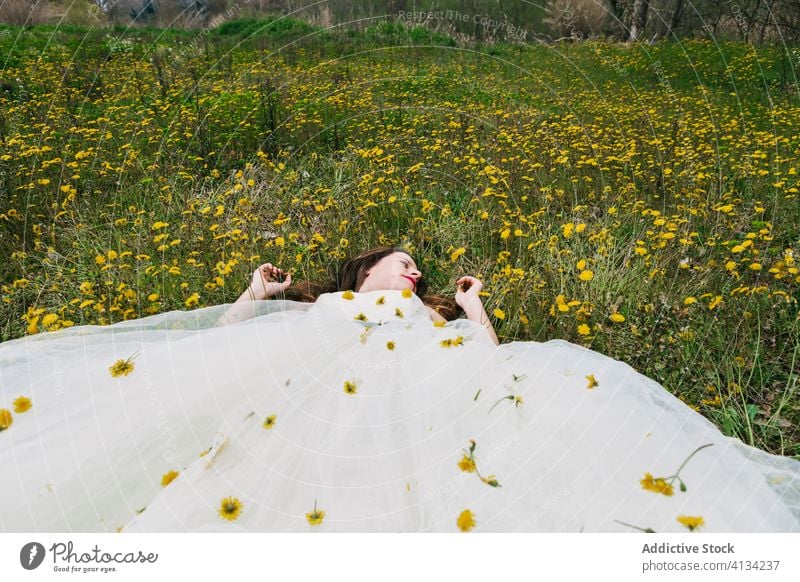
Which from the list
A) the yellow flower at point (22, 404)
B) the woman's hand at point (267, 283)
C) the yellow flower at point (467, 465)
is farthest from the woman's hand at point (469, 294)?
the yellow flower at point (22, 404)

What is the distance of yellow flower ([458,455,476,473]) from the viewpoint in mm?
1771

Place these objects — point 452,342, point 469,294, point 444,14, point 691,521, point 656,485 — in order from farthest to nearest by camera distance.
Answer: point 444,14 < point 469,294 < point 452,342 < point 656,485 < point 691,521

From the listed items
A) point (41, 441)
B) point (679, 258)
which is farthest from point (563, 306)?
point (41, 441)

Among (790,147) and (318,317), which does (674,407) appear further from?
(790,147)

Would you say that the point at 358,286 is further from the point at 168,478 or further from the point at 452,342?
the point at 168,478

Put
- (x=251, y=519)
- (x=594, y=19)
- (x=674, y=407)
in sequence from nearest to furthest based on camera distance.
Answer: (x=251, y=519) < (x=674, y=407) < (x=594, y=19)

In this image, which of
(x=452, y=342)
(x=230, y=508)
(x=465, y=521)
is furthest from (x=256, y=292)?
(x=465, y=521)

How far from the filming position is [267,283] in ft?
10.5

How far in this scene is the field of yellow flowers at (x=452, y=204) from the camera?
2.75 meters

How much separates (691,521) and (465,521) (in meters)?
0.63

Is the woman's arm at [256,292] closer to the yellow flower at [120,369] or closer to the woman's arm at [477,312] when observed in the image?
the yellow flower at [120,369]

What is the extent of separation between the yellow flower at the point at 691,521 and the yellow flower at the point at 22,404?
2275 mm

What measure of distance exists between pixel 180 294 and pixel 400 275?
1.36m

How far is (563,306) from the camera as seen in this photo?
8.41 feet
